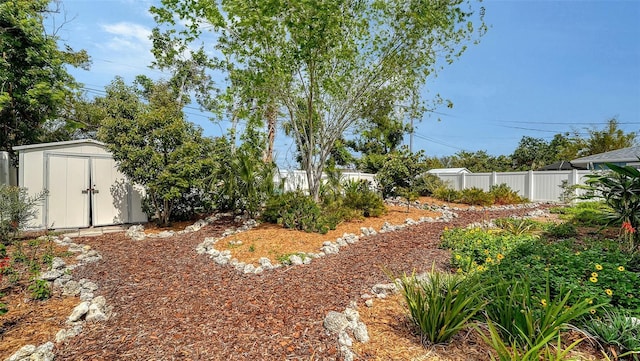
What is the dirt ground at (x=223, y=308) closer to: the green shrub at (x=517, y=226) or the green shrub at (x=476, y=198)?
the green shrub at (x=517, y=226)

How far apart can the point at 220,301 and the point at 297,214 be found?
10.8ft

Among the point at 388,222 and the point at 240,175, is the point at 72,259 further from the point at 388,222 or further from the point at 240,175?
the point at 388,222

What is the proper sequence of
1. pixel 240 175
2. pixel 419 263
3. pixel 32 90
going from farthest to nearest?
1. pixel 32 90
2. pixel 240 175
3. pixel 419 263

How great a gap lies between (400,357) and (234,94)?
626 cm

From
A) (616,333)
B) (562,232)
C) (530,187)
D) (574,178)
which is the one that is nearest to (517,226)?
(562,232)

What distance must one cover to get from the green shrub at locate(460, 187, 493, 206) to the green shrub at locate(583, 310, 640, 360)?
32.0ft

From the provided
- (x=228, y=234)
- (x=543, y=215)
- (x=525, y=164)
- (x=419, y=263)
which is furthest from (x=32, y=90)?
(x=525, y=164)

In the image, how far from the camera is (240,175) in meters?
7.39

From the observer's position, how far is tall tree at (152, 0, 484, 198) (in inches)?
234

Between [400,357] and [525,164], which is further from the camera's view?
[525,164]

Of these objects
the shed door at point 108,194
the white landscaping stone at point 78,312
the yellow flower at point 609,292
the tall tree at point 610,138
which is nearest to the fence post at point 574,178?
the tall tree at point 610,138

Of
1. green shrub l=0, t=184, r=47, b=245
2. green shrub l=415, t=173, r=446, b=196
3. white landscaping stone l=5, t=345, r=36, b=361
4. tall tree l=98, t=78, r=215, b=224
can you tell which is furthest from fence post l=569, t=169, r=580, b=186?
green shrub l=0, t=184, r=47, b=245

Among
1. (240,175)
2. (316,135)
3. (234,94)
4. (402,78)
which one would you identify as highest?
(402,78)

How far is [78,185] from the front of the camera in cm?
742
